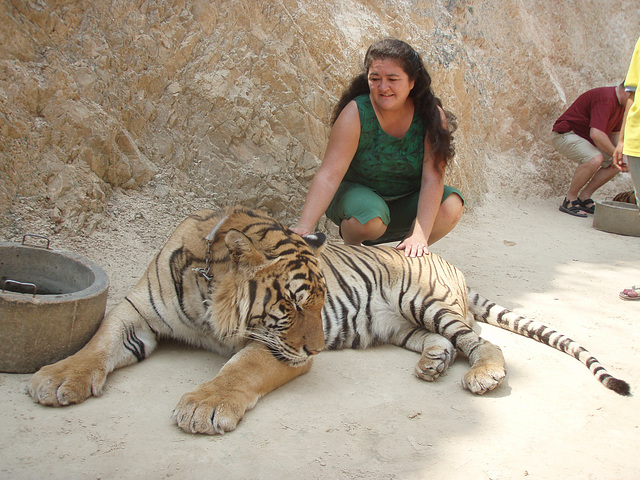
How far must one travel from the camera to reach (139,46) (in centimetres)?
420

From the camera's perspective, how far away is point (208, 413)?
2.07m

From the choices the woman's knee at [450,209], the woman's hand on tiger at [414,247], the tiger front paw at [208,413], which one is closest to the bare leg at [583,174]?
the woman's knee at [450,209]

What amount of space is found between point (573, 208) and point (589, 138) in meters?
0.99

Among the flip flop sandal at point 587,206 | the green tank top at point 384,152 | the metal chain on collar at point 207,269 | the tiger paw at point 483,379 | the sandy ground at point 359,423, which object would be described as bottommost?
the sandy ground at point 359,423

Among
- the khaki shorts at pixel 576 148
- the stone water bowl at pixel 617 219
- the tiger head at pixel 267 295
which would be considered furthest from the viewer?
the khaki shorts at pixel 576 148

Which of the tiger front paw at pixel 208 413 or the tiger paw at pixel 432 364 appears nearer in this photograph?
the tiger front paw at pixel 208 413

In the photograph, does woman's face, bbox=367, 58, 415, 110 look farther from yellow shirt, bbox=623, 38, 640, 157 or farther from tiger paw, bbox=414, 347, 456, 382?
tiger paw, bbox=414, 347, 456, 382

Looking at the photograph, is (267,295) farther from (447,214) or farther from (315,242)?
(447,214)

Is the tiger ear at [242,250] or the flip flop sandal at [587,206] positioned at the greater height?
the flip flop sandal at [587,206]

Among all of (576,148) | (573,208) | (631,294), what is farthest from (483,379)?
(576,148)

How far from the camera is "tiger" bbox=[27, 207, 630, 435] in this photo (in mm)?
2215

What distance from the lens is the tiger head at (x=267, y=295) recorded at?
238 cm

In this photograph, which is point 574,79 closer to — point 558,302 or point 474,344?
point 558,302

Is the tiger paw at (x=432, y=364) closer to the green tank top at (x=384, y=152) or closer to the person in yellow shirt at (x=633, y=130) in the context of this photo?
the green tank top at (x=384, y=152)
